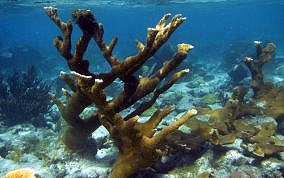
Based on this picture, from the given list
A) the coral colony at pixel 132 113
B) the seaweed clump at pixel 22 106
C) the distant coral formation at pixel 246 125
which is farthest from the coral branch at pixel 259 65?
the seaweed clump at pixel 22 106

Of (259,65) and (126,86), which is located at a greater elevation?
(126,86)

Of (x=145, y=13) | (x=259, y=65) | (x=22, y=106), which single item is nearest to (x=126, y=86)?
(x=259, y=65)

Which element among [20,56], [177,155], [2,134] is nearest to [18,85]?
[2,134]

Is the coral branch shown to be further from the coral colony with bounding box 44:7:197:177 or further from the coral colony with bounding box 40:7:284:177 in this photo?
the coral colony with bounding box 44:7:197:177

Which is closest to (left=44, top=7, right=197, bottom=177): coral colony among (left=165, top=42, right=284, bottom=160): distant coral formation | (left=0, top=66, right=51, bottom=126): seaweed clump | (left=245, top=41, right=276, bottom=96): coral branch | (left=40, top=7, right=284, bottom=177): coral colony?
(left=40, top=7, right=284, bottom=177): coral colony

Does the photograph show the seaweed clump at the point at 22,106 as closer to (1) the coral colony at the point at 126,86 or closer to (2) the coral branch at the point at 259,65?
(2) the coral branch at the point at 259,65

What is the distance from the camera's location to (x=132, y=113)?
560 centimetres

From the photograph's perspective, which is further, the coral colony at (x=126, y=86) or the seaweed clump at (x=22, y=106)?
the seaweed clump at (x=22, y=106)

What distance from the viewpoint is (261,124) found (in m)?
7.05

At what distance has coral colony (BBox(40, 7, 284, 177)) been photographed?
429cm

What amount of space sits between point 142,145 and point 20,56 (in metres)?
29.9

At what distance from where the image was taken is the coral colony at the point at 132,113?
4.29 meters

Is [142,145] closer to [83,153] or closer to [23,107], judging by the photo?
[83,153]

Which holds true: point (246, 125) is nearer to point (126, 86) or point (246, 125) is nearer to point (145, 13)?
point (126, 86)
